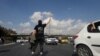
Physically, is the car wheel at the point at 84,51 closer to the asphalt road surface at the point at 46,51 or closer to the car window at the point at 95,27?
the car window at the point at 95,27

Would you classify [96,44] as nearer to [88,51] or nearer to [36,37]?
[88,51]

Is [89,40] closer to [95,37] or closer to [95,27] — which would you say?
[95,37]

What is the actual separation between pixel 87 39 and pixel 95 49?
0.54m

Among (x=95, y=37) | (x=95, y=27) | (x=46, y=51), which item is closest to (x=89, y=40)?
(x=95, y=37)

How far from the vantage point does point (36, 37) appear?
15594 mm

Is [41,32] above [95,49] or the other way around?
above

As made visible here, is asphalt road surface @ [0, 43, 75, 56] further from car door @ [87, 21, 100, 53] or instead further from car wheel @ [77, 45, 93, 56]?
car door @ [87, 21, 100, 53]

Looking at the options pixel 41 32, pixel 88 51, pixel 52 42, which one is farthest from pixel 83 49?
pixel 52 42

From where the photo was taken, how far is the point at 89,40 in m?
11.3

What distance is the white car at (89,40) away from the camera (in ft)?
36.2

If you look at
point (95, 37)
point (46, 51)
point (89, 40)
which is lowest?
point (46, 51)

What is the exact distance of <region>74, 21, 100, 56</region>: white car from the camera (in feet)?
36.2

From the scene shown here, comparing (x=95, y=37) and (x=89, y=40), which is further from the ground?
(x=95, y=37)

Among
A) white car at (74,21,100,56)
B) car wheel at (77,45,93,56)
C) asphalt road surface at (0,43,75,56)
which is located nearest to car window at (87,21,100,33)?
white car at (74,21,100,56)
